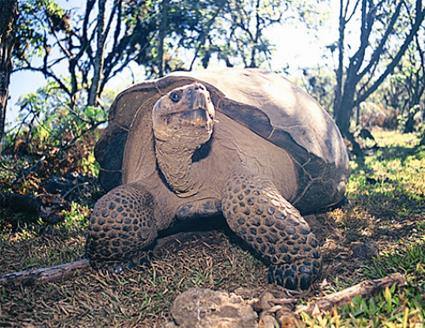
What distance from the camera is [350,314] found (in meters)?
1.78

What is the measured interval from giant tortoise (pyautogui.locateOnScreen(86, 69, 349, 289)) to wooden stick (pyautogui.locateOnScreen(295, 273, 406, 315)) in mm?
327

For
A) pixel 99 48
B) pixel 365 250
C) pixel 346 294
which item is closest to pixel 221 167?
pixel 365 250

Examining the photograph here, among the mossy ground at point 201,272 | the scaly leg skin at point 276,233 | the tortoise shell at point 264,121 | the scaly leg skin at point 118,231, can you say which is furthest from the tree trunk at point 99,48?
the scaly leg skin at point 276,233

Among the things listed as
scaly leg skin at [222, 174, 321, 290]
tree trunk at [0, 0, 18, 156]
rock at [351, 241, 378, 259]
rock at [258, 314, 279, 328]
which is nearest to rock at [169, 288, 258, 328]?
rock at [258, 314, 279, 328]

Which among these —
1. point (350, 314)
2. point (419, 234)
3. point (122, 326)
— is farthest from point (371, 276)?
point (122, 326)

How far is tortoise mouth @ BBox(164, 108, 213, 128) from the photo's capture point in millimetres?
2250

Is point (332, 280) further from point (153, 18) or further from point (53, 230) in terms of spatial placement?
point (153, 18)

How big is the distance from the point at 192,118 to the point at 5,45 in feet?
7.84

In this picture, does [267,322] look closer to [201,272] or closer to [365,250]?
[201,272]

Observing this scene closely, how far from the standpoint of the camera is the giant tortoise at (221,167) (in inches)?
91.0

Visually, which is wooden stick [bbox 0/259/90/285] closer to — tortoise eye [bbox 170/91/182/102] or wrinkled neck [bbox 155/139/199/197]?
wrinkled neck [bbox 155/139/199/197]

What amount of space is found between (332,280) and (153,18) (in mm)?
Answer: 14921

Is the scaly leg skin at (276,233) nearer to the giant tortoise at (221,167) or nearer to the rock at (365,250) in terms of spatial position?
the giant tortoise at (221,167)

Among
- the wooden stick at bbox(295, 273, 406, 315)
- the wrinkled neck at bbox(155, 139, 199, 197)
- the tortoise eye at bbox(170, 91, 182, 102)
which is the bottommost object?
the wooden stick at bbox(295, 273, 406, 315)
